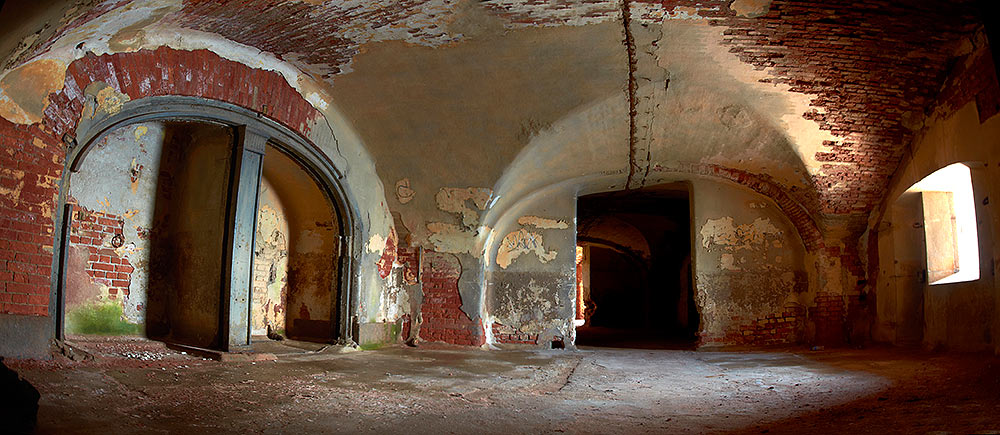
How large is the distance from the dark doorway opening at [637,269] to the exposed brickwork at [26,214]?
7.15 metres

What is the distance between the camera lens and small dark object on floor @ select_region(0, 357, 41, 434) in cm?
245

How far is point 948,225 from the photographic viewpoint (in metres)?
6.76

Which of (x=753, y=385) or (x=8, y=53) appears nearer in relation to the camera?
(x=8, y=53)

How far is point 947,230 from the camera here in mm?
6754

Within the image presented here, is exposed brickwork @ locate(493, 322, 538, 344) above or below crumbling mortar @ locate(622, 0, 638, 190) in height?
below

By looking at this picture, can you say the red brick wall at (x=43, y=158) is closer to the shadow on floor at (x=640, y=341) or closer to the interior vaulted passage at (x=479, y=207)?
the interior vaulted passage at (x=479, y=207)

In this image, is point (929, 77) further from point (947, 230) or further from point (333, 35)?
point (333, 35)

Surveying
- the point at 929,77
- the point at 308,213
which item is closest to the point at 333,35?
the point at 308,213

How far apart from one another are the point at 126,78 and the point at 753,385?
4968mm

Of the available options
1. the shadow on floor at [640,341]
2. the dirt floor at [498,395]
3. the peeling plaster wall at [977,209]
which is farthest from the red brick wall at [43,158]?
the shadow on floor at [640,341]

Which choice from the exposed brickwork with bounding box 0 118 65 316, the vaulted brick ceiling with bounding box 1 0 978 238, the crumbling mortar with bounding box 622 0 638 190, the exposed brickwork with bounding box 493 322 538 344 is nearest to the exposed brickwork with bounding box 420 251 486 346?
the exposed brickwork with bounding box 493 322 538 344

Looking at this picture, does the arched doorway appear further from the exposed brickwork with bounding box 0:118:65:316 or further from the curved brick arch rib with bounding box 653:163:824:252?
the curved brick arch rib with bounding box 653:163:824:252

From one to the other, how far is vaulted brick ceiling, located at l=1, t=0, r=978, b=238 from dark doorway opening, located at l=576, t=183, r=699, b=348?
3.01 meters

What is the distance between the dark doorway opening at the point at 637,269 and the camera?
1092 centimetres
